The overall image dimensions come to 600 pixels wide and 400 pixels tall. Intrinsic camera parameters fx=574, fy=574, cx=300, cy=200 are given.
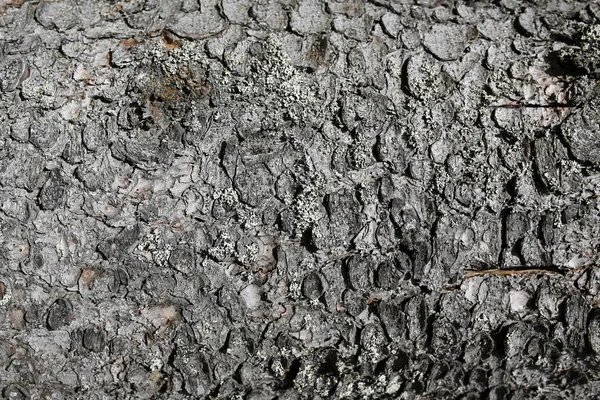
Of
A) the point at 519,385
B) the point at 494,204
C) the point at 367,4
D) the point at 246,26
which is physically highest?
the point at 367,4

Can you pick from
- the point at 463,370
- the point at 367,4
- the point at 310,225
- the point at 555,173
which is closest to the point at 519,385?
the point at 463,370

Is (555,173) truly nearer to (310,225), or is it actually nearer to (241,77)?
(310,225)

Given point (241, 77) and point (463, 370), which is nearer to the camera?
point (241, 77)

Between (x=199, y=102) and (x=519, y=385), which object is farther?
(x=519, y=385)

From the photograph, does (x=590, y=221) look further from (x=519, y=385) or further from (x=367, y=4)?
(x=367, y=4)

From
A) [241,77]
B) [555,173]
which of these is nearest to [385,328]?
[555,173]

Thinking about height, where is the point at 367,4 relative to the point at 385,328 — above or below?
above
